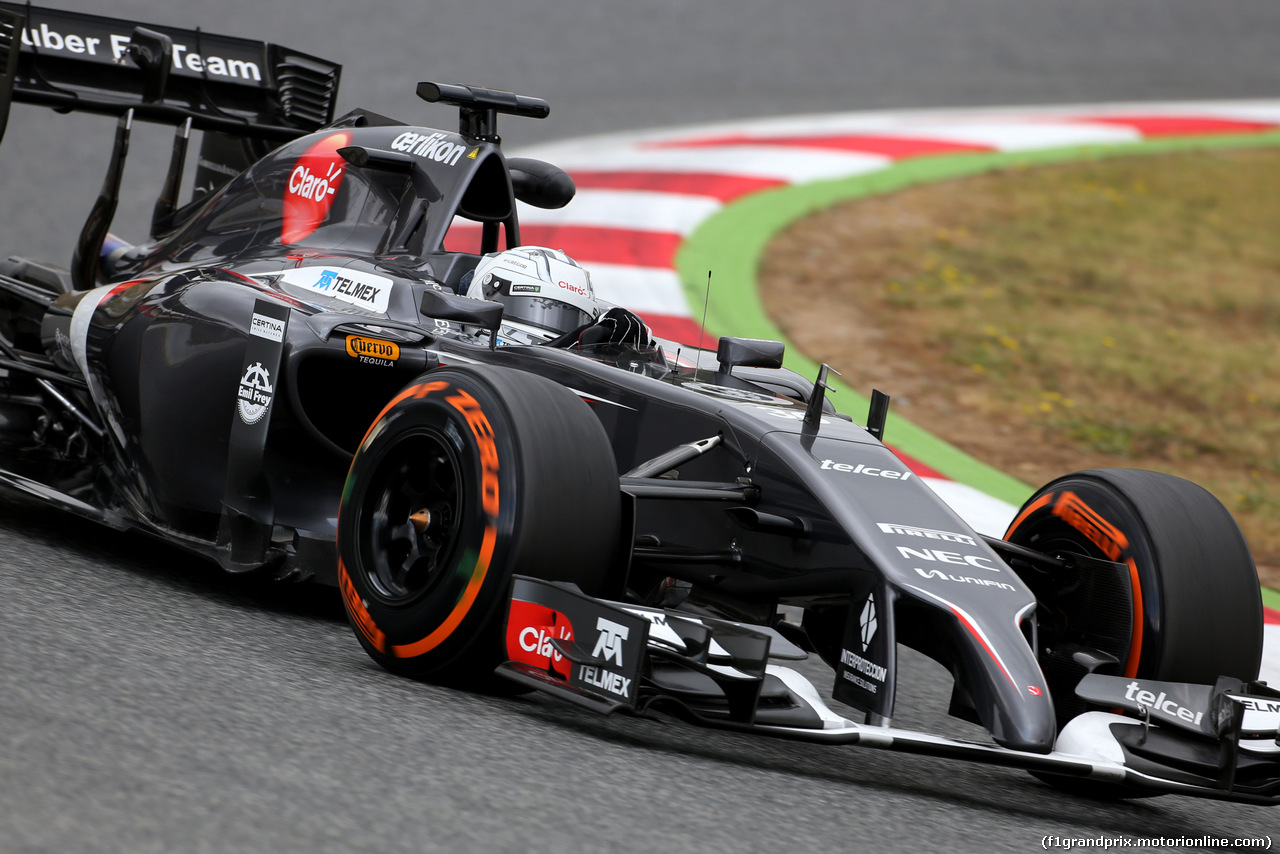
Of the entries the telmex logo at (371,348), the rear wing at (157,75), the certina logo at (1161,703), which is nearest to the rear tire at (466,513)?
the telmex logo at (371,348)

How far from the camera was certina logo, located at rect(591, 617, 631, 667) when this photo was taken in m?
3.21

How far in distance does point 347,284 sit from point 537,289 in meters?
0.58

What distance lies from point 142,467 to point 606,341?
56.2 inches

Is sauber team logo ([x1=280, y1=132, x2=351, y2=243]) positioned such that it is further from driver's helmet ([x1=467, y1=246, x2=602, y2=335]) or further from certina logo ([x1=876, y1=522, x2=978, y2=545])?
certina logo ([x1=876, y1=522, x2=978, y2=545])

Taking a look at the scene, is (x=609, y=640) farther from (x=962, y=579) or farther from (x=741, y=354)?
(x=741, y=354)

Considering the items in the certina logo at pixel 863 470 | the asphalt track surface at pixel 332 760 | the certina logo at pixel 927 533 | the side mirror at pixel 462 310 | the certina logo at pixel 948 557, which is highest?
the side mirror at pixel 462 310

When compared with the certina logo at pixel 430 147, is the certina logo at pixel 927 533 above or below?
below

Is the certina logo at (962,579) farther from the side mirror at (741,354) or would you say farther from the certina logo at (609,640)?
the side mirror at (741,354)

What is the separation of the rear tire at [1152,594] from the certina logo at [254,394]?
2136 millimetres

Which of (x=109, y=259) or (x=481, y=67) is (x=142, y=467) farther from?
(x=481, y=67)

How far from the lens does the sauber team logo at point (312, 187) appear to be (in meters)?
5.20

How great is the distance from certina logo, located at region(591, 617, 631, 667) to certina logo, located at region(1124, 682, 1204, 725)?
3.89 feet

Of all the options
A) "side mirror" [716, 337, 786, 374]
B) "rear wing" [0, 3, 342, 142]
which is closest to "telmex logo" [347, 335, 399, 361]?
"side mirror" [716, 337, 786, 374]

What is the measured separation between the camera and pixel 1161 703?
3504 mm
